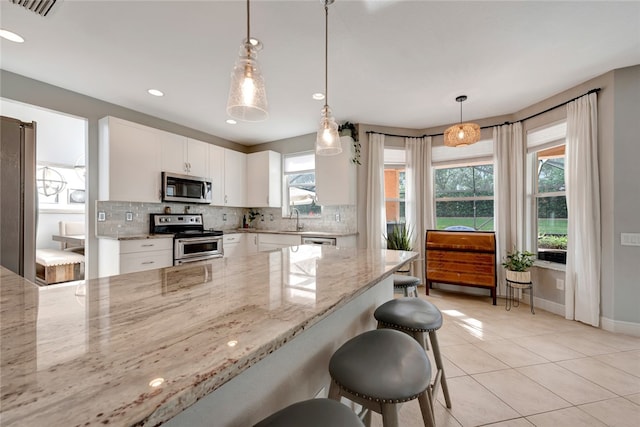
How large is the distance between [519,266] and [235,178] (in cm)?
447

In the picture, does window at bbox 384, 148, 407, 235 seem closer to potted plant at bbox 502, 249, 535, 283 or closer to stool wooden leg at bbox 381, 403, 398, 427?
potted plant at bbox 502, 249, 535, 283

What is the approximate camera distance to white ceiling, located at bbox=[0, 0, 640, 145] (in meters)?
1.86

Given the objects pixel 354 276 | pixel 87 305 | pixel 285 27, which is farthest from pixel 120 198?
pixel 354 276

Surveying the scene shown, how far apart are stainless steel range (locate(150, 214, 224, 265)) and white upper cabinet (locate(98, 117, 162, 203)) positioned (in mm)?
454

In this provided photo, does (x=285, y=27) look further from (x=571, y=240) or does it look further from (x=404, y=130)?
(x=571, y=240)

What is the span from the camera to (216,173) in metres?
4.38

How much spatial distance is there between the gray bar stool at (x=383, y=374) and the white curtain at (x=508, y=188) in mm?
3365

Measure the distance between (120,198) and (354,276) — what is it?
10.7 feet

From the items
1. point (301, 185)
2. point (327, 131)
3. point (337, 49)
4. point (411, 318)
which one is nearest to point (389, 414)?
point (411, 318)

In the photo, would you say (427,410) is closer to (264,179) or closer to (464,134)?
(464,134)

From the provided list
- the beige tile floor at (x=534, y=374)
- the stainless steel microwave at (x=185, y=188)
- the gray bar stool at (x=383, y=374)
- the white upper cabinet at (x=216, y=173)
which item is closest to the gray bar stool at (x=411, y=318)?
the gray bar stool at (x=383, y=374)

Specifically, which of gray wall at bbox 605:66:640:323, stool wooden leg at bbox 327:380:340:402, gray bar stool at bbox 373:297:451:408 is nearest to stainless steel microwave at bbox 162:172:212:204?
gray bar stool at bbox 373:297:451:408

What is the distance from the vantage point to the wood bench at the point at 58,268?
11.7 feet

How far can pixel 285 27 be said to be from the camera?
202 centimetres
